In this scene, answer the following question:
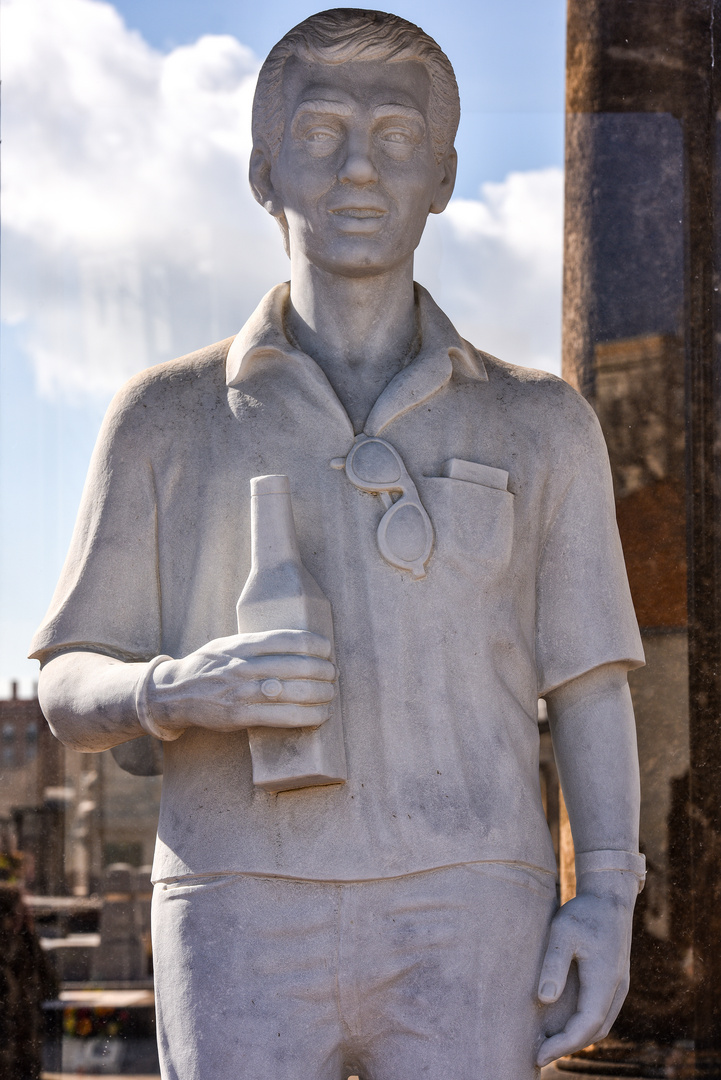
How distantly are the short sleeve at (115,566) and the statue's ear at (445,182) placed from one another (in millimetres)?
798

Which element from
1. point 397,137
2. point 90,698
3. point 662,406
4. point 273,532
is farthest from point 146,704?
point 662,406

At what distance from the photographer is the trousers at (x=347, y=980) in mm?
3082

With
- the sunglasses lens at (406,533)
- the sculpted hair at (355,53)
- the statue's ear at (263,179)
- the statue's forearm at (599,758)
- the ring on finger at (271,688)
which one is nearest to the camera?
the ring on finger at (271,688)

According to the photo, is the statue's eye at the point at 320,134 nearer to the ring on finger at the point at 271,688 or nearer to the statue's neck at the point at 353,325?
the statue's neck at the point at 353,325

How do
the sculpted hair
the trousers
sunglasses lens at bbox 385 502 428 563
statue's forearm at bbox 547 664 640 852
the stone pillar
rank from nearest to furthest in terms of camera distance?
the trousers, sunglasses lens at bbox 385 502 428 563, statue's forearm at bbox 547 664 640 852, the sculpted hair, the stone pillar

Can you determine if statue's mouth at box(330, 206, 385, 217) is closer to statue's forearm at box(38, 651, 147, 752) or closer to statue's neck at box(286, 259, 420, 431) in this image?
statue's neck at box(286, 259, 420, 431)

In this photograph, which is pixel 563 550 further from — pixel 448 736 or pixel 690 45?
pixel 690 45

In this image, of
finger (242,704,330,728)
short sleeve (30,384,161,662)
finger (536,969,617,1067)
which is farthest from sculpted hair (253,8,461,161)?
finger (536,969,617,1067)

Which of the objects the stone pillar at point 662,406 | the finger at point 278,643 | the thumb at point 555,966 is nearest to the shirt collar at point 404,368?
the finger at point 278,643

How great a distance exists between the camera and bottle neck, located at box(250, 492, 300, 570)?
10.2 ft

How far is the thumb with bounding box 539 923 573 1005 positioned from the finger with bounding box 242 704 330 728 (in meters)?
0.63

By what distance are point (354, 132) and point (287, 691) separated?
116 centimetres

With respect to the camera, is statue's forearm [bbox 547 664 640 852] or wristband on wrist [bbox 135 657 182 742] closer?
wristband on wrist [bbox 135 657 182 742]

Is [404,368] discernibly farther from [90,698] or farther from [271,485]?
[90,698]
